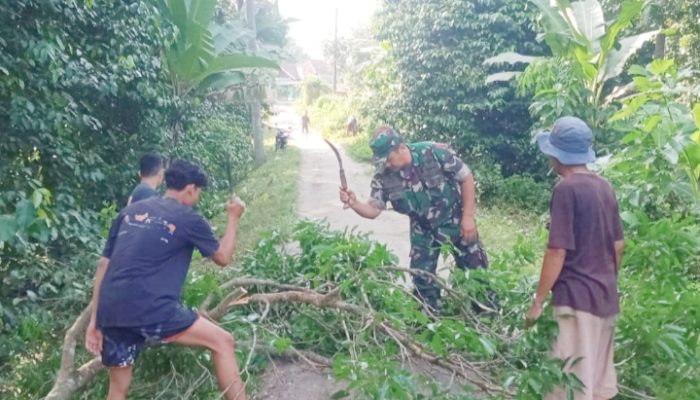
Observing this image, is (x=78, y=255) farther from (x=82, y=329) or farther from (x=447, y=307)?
(x=447, y=307)

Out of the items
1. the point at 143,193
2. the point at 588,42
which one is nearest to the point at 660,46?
the point at 588,42

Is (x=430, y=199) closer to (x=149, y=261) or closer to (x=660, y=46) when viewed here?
(x=149, y=261)

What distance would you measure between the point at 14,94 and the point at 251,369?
2772mm

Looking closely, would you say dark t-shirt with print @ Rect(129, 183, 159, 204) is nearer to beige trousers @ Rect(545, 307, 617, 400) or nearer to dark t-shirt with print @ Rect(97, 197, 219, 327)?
dark t-shirt with print @ Rect(97, 197, 219, 327)

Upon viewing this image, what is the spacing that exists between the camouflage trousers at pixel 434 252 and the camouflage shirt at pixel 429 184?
78 millimetres

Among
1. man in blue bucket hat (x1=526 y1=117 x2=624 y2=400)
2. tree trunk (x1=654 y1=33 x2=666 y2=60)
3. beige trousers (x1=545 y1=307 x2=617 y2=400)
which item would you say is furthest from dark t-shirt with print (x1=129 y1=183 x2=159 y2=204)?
tree trunk (x1=654 y1=33 x2=666 y2=60)

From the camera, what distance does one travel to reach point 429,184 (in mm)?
4492

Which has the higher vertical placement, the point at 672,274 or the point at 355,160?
the point at 672,274

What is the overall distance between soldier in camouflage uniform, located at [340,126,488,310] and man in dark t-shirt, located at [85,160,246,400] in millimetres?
1395

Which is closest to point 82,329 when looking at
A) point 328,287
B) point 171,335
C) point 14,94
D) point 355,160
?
point 171,335

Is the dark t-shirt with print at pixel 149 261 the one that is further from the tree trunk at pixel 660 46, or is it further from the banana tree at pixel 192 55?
the tree trunk at pixel 660 46

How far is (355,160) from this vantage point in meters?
19.0

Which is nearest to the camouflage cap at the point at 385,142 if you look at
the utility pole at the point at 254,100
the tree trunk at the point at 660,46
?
the tree trunk at the point at 660,46

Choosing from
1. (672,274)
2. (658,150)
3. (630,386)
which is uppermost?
(658,150)
